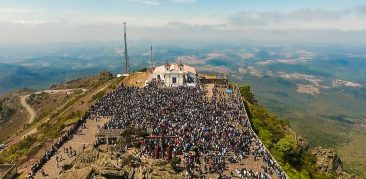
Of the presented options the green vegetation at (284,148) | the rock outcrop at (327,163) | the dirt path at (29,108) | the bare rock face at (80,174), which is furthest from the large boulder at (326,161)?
the dirt path at (29,108)

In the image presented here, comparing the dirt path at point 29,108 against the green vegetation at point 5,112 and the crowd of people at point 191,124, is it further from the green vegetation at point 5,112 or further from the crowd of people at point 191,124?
the crowd of people at point 191,124

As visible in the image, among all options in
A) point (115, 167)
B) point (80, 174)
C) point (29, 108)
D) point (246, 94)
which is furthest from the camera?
point (29, 108)

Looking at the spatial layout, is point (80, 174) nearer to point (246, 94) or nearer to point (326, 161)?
point (326, 161)

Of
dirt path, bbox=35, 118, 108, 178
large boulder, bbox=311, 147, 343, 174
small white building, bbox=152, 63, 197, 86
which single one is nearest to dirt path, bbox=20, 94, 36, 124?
small white building, bbox=152, 63, 197, 86

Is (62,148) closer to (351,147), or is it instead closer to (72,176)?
(72,176)

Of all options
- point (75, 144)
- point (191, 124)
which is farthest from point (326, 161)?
point (75, 144)

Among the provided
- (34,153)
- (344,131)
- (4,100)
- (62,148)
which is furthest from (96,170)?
(344,131)

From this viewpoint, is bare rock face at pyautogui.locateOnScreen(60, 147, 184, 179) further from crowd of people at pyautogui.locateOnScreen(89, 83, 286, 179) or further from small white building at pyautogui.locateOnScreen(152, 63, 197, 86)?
small white building at pyautogui.locateOnScreen(152, 63, 197, 86)
